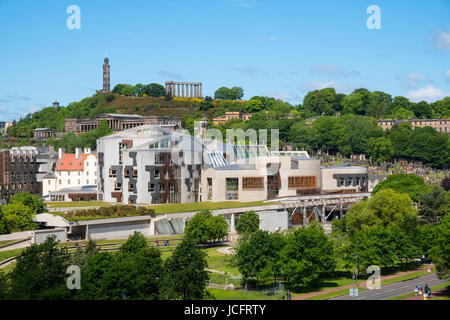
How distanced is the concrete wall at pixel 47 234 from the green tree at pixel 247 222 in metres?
20.1

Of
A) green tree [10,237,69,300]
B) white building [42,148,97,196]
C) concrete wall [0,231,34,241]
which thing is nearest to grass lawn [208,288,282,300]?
green tree [10,237,69,300]

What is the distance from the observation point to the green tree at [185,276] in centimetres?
4875

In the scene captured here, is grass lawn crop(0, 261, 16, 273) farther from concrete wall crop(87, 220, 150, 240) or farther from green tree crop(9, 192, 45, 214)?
green tree crop(9, 192, 45, 214)

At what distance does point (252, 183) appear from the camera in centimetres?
9738

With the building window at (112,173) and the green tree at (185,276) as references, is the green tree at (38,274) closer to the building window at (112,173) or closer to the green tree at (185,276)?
the green tree at (185,276)

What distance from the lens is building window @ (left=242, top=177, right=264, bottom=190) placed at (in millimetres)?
96875

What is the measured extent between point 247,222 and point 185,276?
33142 millimetres

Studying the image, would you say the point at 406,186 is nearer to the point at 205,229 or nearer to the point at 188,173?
the point at 188,173

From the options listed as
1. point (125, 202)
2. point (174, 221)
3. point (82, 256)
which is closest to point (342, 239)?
point (174, 221)

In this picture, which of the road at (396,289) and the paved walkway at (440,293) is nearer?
the road at (396,289)

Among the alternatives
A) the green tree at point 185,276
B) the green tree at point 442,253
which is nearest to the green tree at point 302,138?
the green tree at point 442,253

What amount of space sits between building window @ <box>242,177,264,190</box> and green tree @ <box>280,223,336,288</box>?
34.1 m

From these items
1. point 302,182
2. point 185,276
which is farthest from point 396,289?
point 302,182
